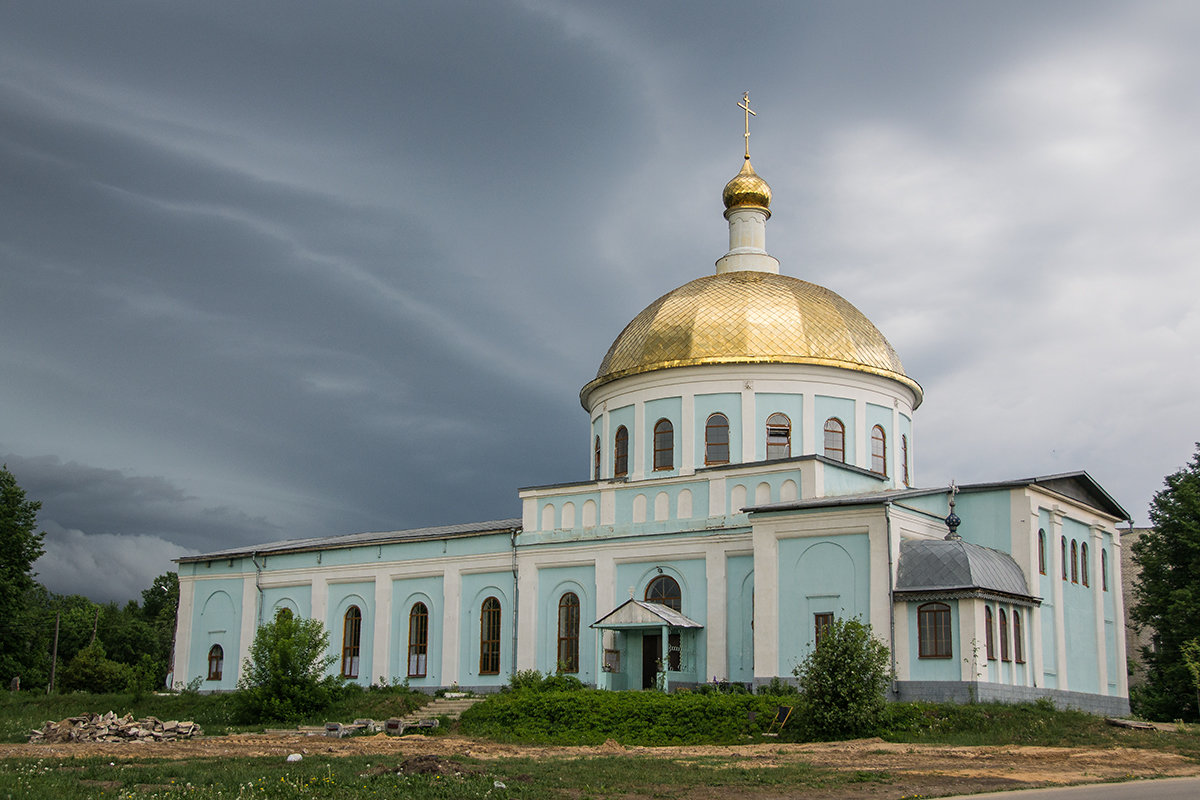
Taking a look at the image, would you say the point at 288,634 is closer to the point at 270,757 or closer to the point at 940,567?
the point at 270,757

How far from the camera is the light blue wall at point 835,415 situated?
3184 centimetres

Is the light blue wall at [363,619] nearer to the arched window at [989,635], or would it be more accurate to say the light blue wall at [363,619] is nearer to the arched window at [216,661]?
the arched window at [216,661]

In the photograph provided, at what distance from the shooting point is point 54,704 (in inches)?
1277

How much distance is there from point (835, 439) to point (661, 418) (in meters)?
4.61

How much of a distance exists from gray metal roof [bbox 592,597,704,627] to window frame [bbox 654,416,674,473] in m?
4.44

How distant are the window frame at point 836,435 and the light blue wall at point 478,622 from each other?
9.19 metres

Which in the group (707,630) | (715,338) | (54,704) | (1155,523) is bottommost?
(54,704)

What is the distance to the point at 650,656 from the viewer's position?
97.6ft

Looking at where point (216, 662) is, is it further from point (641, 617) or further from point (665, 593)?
point (641, 617)

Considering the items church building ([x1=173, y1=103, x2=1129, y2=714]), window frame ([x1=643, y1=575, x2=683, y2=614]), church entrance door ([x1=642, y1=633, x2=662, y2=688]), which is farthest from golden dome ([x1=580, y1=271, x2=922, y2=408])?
church entrance door ([x1=642, y1=633, x2=662, y2=688])

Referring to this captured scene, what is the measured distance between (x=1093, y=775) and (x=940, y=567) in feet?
30.0

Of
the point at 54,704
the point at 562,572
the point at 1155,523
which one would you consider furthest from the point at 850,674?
the point at 54,704

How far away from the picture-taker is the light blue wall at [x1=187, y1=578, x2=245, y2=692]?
38531 mm

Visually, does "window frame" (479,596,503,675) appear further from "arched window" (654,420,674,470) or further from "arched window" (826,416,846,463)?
"arched window" (826,416,846,463)
